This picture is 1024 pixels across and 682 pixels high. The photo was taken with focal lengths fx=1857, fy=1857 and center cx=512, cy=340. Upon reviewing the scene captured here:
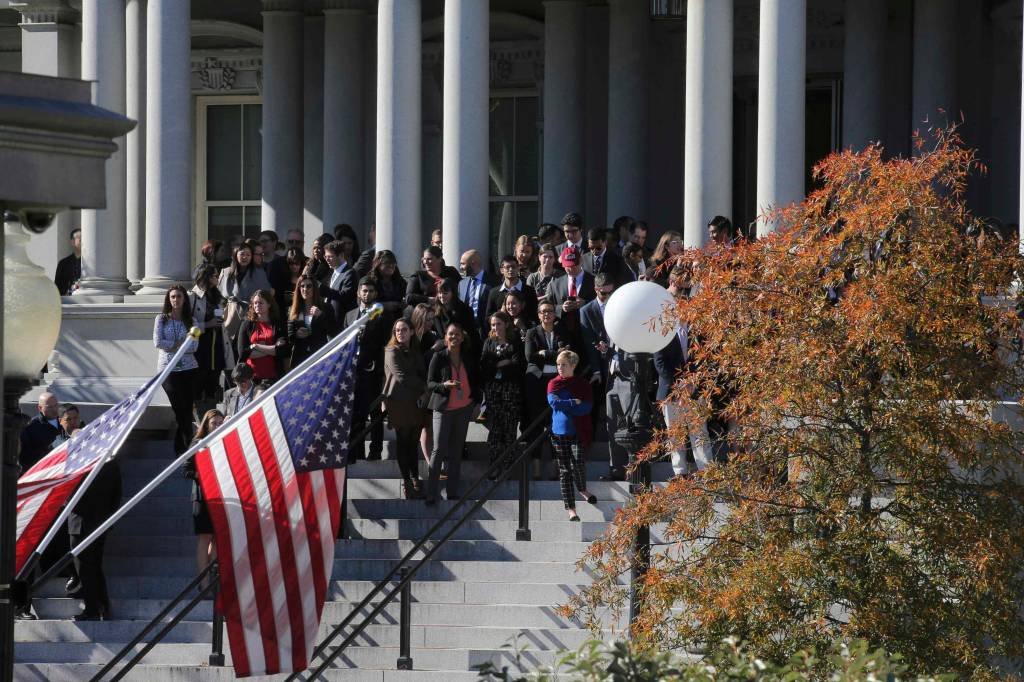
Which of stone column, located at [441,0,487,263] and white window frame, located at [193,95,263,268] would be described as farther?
white window frame, located at [193,95,263,268]

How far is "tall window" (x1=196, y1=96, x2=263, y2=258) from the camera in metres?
30.2

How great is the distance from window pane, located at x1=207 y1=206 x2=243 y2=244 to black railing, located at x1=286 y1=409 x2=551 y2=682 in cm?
1332

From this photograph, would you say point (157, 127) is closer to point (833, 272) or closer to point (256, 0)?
point (256, 0)

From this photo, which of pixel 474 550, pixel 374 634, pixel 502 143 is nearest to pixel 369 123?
pixel 502 143

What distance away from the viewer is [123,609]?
17203mm

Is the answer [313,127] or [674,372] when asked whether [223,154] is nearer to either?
[313,127]

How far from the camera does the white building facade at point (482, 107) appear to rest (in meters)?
21.5

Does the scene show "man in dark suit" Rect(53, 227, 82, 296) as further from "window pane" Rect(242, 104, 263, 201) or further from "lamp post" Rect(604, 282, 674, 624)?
"lamp post" Rect(604, 282, 674, 624)

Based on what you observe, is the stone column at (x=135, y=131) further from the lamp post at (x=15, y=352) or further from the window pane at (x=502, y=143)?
the lamp post at (x=15, y=352)

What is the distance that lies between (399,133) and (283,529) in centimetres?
1125

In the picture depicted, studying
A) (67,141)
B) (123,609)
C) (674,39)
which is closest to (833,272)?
(67,141)

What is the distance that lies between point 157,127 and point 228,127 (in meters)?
7.60

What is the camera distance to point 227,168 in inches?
1196

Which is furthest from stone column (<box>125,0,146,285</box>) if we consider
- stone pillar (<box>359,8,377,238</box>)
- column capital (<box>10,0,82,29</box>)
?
stone pillar (<box>359,8,377,238</box>)
